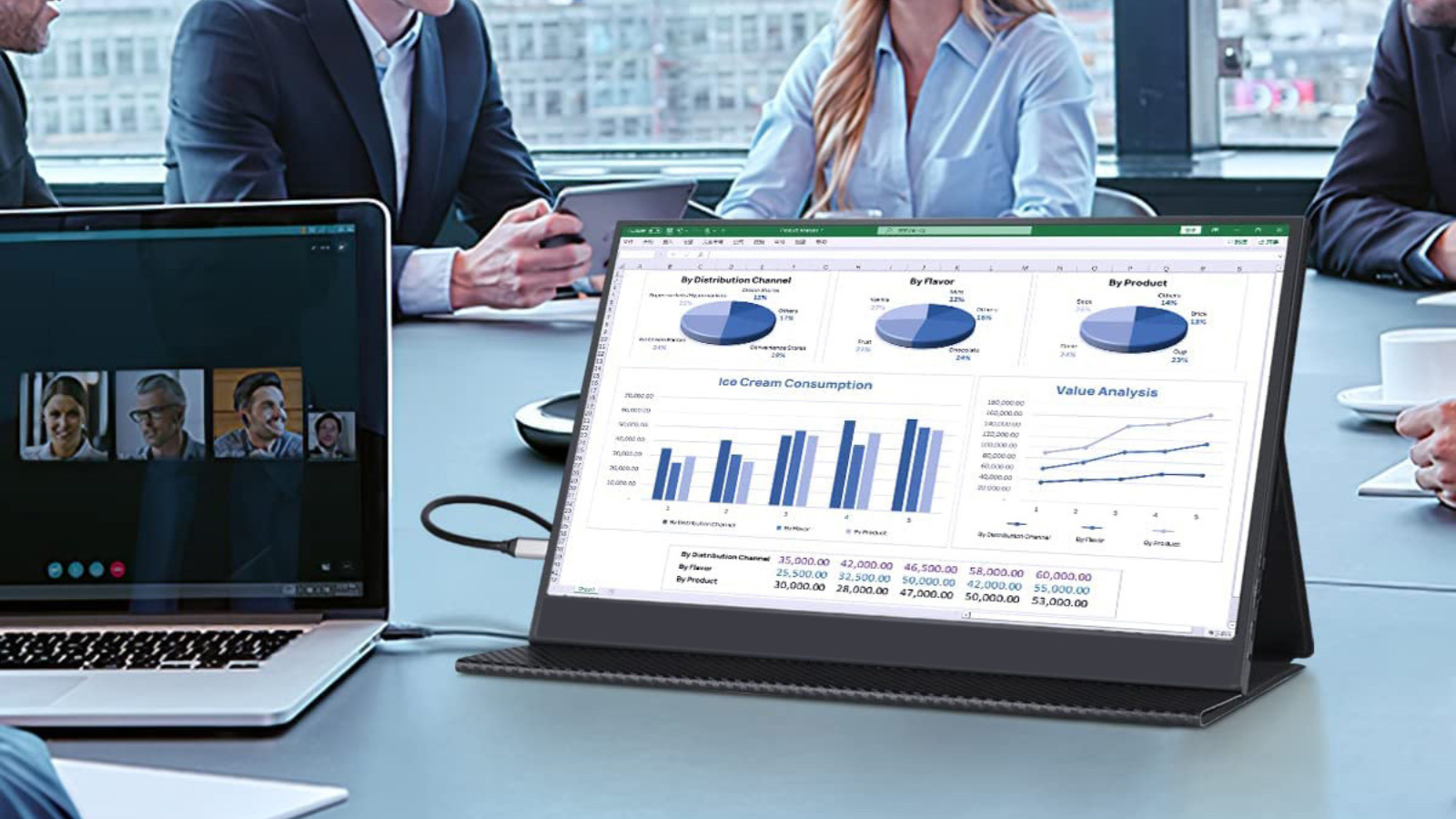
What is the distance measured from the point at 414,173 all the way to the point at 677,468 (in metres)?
2.11

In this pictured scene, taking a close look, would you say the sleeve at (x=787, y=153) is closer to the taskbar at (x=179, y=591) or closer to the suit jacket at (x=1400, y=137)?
the suit jacket at (x=1400, y=137)

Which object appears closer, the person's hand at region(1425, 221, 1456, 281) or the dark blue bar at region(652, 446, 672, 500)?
the dark blue bar at region(652, 446, 672, 500)

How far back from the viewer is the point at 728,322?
3.53ft

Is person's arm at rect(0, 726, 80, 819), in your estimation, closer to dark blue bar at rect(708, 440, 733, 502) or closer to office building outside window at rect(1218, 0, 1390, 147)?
dark blue bar at rect(708, 440, 733, 502)

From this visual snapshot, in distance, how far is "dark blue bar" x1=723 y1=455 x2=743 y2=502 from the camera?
1.03 meters

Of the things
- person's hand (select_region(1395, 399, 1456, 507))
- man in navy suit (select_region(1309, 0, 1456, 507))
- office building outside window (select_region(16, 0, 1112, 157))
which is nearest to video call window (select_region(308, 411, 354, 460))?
person's hand (select_region(1395, 399, 1456, 507))

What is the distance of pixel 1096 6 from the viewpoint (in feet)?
13.7

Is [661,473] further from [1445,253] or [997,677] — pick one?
[1445,253]

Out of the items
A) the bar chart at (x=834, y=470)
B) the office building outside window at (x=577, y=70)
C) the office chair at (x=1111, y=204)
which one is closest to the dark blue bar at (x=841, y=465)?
the bar chart at (x=834, y=470)

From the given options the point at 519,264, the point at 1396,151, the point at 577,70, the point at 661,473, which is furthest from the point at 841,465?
the point at 577,70

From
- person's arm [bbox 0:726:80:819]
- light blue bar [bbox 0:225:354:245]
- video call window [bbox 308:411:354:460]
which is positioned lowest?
person's arm [bbox 0:726:80:819]

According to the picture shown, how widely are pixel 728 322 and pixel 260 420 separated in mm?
310

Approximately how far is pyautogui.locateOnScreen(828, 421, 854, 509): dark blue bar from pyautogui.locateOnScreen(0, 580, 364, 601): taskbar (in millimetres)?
308

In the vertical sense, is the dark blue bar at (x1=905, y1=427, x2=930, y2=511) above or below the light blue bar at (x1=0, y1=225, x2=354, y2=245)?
below
